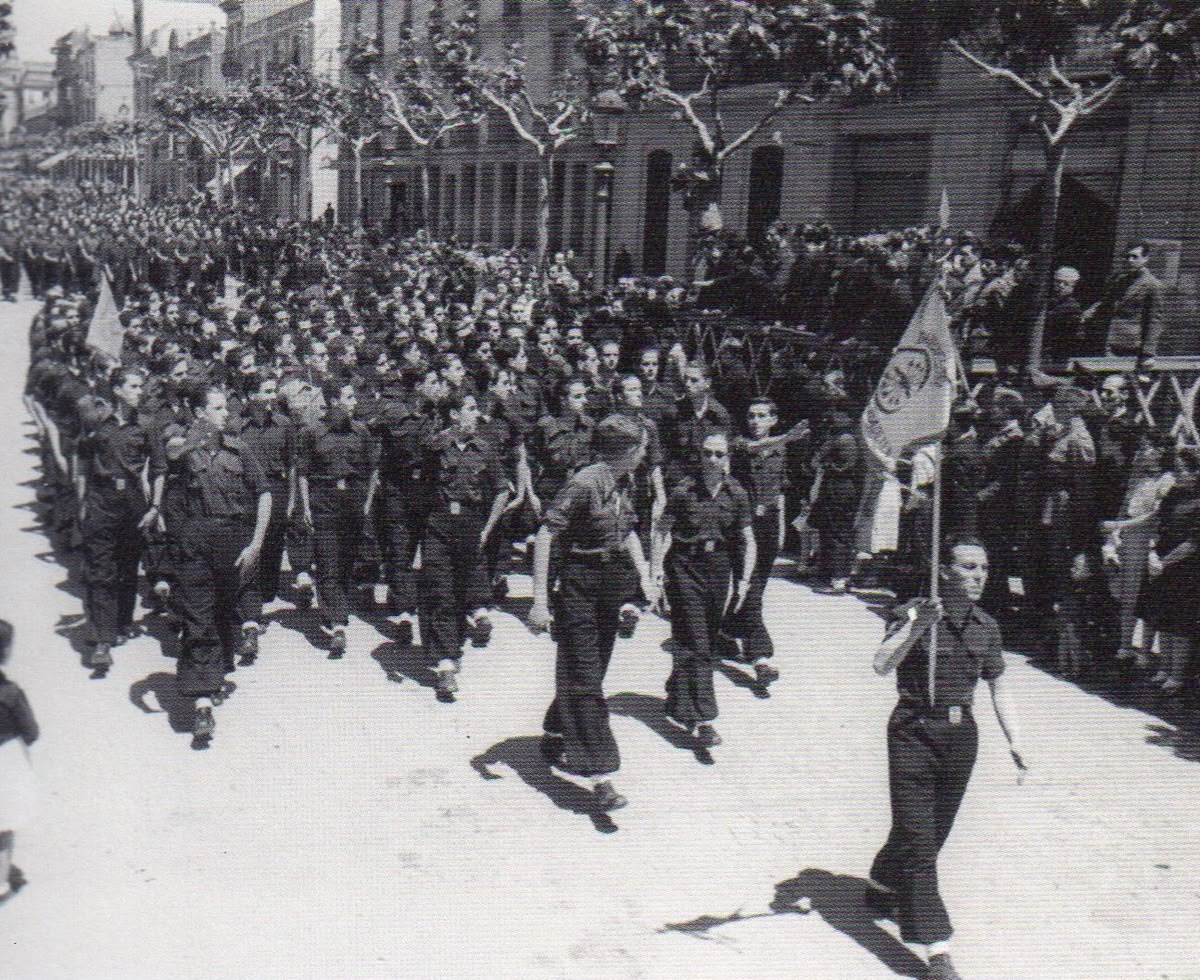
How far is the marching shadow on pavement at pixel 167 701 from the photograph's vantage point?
7.46 metres

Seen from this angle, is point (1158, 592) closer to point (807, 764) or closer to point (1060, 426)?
point (1060, 426)

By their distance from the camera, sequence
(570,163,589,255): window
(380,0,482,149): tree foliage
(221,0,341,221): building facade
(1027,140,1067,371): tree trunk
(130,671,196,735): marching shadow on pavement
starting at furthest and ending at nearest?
1. (221,0,341,221): building facade
2. (570,163,589,255): window
3. (380,0,482,149): tree foliage
4. (1027,140,1067,371): tree trunk
5. (130,671,196,735): marching shadow on pavement

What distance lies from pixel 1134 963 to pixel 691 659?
272 centimetres

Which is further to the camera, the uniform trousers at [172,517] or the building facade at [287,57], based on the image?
the building facade at [287,57]

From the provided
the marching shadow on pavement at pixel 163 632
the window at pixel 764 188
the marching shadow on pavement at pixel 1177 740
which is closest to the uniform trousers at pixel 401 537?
the marching shadow on pavement at pixel 163 632

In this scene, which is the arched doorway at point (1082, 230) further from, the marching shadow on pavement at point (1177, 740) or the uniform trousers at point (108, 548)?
the uniform trousers at point (108, 548)

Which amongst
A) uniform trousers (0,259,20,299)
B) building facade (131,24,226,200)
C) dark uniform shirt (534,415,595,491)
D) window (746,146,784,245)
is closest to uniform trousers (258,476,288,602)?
dark uniform shirt (534,415,595,491)

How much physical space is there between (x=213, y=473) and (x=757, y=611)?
3.53 metres

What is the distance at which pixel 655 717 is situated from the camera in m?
7.84

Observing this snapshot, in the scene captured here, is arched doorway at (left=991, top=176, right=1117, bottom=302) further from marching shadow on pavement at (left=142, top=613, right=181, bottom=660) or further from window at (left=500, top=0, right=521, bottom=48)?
window at (left=500, top=0, right=521, bottom=48)

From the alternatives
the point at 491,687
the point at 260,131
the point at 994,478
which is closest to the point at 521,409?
the point at 491,687

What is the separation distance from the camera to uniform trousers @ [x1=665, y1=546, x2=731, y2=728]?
713 centimetres

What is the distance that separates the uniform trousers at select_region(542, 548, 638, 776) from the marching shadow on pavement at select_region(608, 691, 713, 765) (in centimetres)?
105

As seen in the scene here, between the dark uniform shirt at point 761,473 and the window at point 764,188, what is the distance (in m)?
18.1
